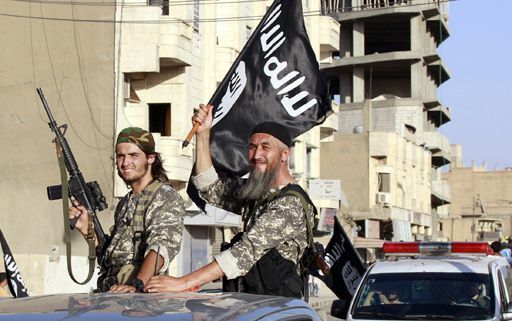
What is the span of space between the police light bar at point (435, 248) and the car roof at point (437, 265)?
3.85 ft

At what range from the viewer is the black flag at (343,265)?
508 inches

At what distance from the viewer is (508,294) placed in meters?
13.2

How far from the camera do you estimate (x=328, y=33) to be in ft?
161

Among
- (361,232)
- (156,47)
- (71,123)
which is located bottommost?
(361,232)

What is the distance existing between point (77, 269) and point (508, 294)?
15.8 m

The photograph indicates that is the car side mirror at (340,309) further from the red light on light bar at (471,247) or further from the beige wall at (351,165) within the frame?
the beige wall at (351,165)

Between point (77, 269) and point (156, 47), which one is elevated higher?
point (156, 47)

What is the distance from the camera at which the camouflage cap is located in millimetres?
6664

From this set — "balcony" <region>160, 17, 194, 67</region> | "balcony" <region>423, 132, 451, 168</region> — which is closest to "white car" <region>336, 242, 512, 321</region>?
"balcony" <region>160, 17, 194, 67</region>

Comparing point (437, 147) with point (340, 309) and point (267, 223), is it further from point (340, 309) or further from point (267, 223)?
point (267, 223)

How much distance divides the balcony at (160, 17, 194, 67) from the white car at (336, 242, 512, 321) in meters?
19.3

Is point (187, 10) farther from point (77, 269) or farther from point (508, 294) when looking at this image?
point (508, 294)

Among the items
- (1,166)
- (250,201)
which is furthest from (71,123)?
(250,201)

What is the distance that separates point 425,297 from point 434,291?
0.44 feet
